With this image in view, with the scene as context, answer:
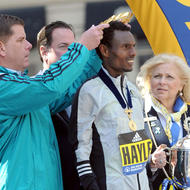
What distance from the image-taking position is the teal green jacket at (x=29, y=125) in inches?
92.0

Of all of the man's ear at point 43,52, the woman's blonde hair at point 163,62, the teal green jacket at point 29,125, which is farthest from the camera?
the woman's blonde hair at point 163,62

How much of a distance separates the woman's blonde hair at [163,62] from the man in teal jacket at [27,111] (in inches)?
43.8

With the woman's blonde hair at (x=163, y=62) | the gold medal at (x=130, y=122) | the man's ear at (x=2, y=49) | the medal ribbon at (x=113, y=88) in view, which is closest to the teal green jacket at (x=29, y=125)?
the man's ear at (x=2, y=49)

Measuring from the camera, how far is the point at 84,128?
249 cm

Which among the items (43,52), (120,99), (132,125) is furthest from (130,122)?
(43,52)

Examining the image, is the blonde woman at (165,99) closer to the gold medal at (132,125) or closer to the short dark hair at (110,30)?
the gold medal at (132,125)

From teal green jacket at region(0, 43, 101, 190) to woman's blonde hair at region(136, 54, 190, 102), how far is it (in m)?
1.20

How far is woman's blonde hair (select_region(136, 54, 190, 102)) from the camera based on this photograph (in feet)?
11.6

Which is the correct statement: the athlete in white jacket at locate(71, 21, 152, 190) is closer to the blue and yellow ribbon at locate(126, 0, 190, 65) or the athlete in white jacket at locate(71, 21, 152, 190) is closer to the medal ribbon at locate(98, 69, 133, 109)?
the medal ribbon at locate(98, 69, 133, 109)

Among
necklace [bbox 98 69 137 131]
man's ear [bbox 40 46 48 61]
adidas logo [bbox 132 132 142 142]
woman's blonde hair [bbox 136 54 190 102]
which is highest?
man's ear [bbox 40 46 48 61]

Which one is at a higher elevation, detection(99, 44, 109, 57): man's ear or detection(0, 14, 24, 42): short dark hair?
detection(0, 14, 24, 42): short dark hair

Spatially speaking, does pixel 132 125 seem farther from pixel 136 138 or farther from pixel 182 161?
pixel 182 161

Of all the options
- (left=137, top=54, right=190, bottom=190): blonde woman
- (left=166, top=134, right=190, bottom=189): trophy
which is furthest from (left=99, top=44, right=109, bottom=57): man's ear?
(left=137, top=54, right=190, bottom=190): blonde woman

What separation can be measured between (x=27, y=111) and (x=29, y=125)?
0.31 ft
